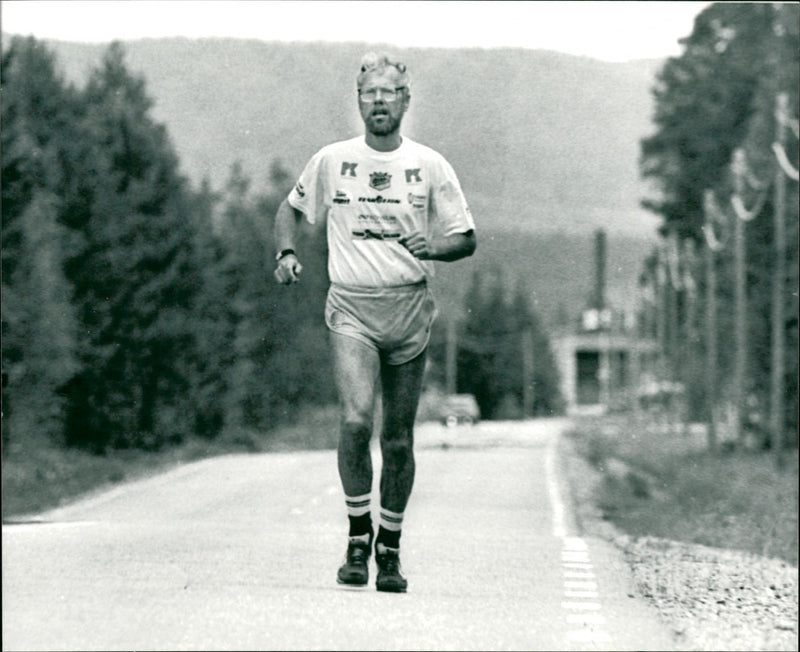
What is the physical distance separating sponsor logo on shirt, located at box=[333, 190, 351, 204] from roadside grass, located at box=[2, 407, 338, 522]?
2.68ft

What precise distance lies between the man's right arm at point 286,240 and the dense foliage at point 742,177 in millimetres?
6423

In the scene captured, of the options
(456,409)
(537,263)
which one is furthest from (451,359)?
(537,263)

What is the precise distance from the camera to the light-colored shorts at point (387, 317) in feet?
15.5

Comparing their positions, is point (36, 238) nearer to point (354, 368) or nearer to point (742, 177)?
point (354, 368)

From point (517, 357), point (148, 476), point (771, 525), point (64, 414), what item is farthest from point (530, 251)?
point (771, 525)

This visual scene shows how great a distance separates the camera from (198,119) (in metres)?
5.97

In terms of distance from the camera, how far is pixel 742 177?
37.2 m

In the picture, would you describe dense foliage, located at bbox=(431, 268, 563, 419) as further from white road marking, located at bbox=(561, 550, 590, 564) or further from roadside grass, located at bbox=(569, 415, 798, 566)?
roadside grass, located at bbox=(569, 415, 798, 566)

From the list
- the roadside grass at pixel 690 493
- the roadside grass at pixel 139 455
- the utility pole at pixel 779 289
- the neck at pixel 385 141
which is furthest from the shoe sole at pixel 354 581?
the utility pole at pixel 779 289

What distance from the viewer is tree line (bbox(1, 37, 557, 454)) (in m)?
5.91

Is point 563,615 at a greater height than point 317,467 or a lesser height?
lesser

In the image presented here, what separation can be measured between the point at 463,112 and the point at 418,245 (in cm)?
108

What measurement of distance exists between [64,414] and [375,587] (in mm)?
3362

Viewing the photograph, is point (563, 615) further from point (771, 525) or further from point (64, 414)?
point (771, 525)
